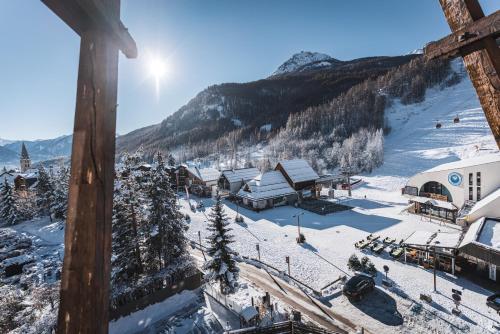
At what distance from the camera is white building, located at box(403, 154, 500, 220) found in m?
25.9

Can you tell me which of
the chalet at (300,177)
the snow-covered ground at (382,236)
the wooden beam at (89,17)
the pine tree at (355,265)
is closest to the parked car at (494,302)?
the snow-covered ground at (382,236)

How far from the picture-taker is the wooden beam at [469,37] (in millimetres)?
1806

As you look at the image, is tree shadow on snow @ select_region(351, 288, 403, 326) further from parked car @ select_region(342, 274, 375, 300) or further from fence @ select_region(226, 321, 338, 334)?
fence @ select_region(226, 321, 338, 334)

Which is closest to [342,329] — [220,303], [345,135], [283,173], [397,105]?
[220,303]

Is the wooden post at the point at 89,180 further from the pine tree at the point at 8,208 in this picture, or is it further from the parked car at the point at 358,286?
the pine tree at the point at 8,208

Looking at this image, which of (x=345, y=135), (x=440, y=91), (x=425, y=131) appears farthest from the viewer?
(x=440, y=91)

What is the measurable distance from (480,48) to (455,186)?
34755 millimetres

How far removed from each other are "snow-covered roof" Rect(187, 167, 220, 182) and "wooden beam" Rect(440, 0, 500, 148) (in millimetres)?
48651

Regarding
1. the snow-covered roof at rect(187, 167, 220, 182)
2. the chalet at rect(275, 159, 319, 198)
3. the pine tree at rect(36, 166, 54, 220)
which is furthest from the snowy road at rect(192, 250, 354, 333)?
the pine tree at rect(36, 166, 54, 220)

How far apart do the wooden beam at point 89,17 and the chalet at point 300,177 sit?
3955 centimetres

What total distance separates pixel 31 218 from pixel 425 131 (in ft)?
355

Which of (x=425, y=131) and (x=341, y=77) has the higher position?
(x=341, y=77)

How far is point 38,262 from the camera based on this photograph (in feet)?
86.9

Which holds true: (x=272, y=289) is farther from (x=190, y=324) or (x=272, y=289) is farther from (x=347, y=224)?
(x=347, y=224)
